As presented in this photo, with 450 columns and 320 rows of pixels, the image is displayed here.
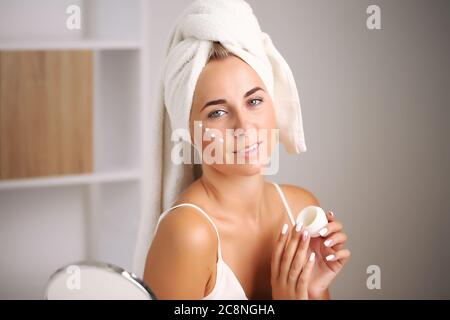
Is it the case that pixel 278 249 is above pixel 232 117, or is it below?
below

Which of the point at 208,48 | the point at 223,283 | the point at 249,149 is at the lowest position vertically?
the point at 223,283

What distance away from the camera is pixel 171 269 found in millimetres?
1061

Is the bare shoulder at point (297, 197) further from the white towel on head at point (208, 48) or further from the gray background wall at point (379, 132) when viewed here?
the white towel on head at point (208, 48)

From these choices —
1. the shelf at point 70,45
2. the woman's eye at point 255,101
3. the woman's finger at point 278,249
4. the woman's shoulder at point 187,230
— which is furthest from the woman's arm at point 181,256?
the shelf at point 70,45

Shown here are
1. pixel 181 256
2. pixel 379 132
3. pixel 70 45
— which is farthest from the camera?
pixel 379 132

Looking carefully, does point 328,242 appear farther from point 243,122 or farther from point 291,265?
point 243,122

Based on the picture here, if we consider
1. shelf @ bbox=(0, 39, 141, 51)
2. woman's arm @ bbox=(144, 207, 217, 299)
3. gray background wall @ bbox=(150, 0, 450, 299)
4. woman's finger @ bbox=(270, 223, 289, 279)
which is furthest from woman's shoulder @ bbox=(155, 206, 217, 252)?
shelf @ bbox=(0, 39, 141, 51)

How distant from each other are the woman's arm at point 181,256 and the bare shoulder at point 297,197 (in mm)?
180

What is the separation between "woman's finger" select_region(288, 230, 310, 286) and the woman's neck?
10 centimetres

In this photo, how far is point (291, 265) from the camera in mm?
1113

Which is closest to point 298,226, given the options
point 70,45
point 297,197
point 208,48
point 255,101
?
point 297,197

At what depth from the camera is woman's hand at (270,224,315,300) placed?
1.10 meters

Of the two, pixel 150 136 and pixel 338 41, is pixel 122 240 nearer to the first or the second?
pixel 150 136

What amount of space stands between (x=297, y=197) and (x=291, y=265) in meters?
0.15
